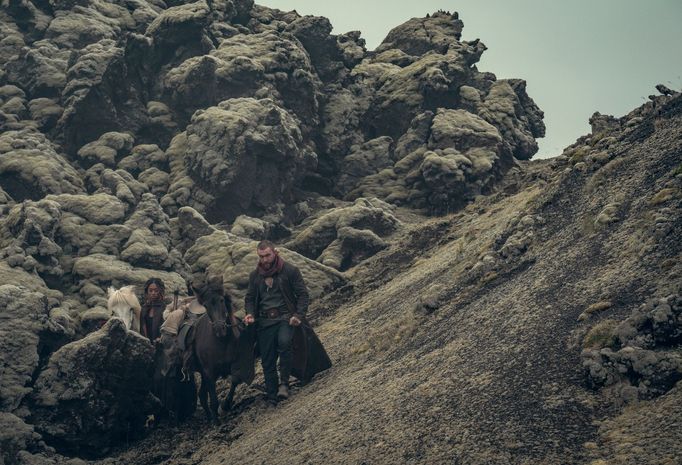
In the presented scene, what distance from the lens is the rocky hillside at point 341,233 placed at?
36.1 ft

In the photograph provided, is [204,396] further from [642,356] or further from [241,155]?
[241,155]

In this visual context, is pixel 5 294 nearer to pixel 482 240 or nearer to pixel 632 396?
pixel 482 240

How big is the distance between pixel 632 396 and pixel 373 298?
52.1 feet

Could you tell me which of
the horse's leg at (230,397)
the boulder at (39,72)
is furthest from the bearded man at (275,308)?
the boulder at (39,72)

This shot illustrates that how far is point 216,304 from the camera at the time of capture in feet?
57.0

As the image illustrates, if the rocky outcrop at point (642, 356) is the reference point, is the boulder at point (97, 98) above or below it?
above

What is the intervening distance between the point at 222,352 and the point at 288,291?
2.39 m

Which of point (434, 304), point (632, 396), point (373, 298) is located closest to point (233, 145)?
point (373, 298)

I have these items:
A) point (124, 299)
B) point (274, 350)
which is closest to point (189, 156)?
point (124, 299)

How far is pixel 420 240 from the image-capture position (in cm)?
3145

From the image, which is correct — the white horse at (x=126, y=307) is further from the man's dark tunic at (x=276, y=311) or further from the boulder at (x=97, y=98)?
the boulder at (x=97, y=98)

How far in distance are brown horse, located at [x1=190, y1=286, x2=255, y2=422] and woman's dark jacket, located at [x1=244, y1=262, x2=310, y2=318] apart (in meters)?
0.66

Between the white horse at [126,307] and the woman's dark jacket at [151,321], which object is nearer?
the white horse at [126,307]

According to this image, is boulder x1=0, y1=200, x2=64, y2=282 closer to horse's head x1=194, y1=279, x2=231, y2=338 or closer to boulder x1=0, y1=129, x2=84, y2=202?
boulder x1=0, y1=129, x2=84, y2=202
